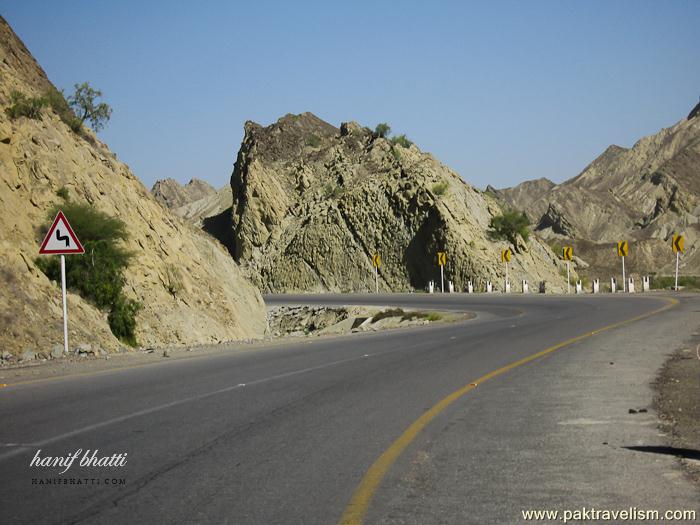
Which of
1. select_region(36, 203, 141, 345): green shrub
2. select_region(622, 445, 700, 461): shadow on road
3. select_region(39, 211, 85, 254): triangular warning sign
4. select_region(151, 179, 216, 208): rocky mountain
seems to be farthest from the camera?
select_region(151, 179, 216, 208): rocky mountain

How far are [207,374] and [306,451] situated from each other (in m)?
7.03

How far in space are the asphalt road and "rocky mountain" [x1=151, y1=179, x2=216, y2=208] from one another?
146859mm

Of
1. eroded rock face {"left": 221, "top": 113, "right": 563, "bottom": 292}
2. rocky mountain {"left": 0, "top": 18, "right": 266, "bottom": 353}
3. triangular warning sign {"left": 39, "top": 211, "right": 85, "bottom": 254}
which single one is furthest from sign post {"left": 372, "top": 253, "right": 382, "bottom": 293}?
triangular warning sign {"left": 39, "top": 211, "right": 85, "bottom": 254}

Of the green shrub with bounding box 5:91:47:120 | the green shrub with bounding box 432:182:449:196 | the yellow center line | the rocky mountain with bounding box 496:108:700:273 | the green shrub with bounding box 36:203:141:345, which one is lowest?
the yellow center line

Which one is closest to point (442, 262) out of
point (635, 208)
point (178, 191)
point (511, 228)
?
point (511, 228)

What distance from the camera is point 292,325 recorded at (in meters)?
49.1

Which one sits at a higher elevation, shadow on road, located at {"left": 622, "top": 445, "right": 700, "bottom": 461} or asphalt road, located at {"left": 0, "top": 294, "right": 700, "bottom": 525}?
asphalt road, located at {"left": 0, "top": 294, "right": 700, "bottom": 525}

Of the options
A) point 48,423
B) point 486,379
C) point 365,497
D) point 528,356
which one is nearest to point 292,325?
point 528,356

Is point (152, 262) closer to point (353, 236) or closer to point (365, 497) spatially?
point (365, 497)

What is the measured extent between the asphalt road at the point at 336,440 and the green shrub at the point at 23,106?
17438mm

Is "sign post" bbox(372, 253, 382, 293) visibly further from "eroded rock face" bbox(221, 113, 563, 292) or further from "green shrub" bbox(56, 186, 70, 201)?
"green shrub" bbox(56, 186, 70, 201)

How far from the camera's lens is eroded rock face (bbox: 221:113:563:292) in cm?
6525

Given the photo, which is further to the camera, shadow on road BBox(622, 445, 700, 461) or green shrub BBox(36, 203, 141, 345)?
green shrub BBox(36, 203, 141, 345)

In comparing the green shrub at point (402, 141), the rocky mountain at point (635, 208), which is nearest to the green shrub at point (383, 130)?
the green shrub at point (402, 141)
